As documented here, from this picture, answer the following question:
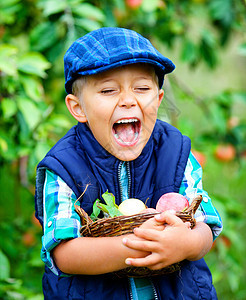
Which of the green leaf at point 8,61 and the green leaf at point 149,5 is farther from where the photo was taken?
the green leaf at point 149,5

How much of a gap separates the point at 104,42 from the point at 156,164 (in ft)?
1.32

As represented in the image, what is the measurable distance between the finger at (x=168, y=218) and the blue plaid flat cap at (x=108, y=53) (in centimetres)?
40

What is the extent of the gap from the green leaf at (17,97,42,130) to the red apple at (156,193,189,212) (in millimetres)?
843

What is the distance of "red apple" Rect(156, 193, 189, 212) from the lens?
3.92ft

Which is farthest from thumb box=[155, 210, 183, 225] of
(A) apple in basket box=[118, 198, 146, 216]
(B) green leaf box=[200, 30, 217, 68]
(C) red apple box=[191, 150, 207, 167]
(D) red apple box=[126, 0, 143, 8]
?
(B) green leaf box=[200, 30, 217, 68]

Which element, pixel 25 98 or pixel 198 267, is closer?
pixel 198 267

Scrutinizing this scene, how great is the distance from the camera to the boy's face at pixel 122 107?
1.24 meters

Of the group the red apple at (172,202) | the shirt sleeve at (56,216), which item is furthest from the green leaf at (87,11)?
the red apple at (172,202)

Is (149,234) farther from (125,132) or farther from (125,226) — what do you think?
(125,132)

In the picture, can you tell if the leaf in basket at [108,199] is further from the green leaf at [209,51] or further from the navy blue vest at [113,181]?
the green leaf at [209,51]

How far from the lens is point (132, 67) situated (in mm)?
1236

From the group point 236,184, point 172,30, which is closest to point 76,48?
point 172,30

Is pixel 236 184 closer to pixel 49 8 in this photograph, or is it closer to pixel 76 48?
pixel 49 8

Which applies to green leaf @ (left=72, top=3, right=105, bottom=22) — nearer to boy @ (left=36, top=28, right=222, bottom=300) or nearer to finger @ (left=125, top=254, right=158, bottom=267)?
boy @ (left=36, top=28, right=222, bottom=300)
